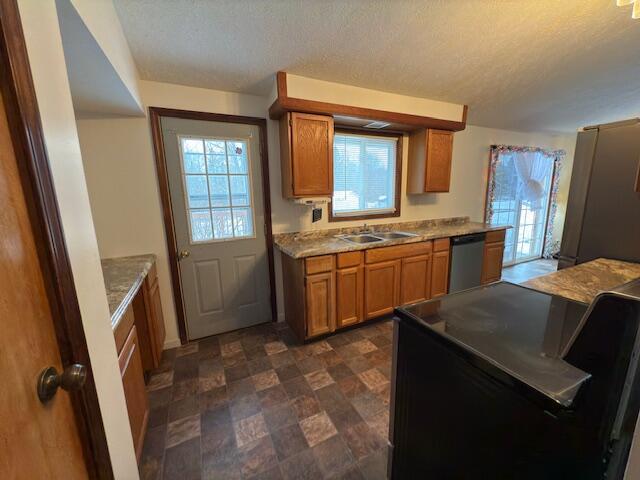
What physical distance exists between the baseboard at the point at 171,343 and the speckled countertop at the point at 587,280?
267 centimetres

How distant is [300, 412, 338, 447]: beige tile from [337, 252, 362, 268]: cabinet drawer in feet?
3.75

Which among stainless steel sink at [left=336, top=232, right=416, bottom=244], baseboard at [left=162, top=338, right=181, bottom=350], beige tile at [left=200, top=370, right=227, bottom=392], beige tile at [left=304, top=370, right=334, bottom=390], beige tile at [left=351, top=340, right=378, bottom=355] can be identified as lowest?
beige tile at [left=200, top=370, right=227, bottom=392]

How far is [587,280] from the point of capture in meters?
1.41

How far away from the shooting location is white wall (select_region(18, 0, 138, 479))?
614 millimetres

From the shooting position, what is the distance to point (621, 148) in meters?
1.78

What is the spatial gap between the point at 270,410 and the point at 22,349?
1.47m

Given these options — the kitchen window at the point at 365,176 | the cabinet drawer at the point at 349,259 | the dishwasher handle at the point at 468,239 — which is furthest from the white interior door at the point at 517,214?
the cabinet drawer at the point at 349,259

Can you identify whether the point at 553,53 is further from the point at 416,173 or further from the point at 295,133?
the point at 295,133

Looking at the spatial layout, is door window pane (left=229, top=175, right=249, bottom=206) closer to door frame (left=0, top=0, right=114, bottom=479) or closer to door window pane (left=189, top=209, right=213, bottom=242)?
door window pane (left=189, top=209, right=213, bottom=242)

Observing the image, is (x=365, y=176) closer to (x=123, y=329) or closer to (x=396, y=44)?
(x=396, y=44)

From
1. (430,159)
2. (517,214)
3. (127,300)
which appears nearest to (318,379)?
(127,300)

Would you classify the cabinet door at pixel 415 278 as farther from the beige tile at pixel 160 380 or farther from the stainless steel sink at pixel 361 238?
the beige tile at pixel 160 380

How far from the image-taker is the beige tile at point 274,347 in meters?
2.26

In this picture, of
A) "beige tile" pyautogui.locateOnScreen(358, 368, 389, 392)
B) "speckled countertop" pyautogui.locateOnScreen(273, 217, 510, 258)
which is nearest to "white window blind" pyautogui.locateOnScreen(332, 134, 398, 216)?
"speckled countertop" pyautogui.locateOnScreen(273, 217, 510, 258)
